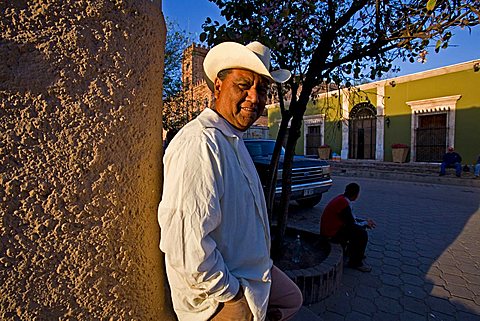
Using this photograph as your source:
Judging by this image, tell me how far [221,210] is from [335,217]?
3.24 m

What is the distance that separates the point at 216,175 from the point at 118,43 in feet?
2.07

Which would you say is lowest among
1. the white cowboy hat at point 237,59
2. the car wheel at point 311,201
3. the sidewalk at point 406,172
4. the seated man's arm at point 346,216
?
the car wheel at point 311,201

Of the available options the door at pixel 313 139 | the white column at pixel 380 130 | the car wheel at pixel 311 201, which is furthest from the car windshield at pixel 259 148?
the door at pixel 313 139

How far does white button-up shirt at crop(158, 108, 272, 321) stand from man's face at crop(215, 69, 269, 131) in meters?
0.09

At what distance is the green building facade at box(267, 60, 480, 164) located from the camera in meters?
15.1

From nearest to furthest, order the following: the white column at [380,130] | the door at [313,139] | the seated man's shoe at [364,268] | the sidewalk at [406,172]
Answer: the seated man's shoe at [364,268] → the sidewalk at [406,172] → the white column at [380,130] → the door at [313,139]

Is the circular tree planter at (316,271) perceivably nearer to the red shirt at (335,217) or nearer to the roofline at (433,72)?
the red shirt at (335,217)

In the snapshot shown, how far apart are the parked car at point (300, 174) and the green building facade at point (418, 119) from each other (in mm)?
6031

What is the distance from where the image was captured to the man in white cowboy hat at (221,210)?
3.49 ft

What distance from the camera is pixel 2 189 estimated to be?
32.5 inches

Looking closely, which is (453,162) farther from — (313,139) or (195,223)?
(195,223)

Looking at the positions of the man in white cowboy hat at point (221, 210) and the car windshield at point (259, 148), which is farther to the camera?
the car windshield at point (259, 148)

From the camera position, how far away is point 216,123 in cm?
133

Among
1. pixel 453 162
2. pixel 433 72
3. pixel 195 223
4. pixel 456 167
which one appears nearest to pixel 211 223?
pixel 195 223
